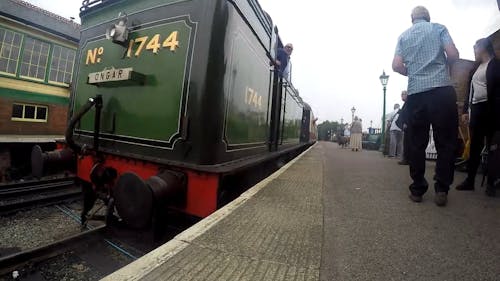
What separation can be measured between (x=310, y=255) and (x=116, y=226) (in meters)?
2.54

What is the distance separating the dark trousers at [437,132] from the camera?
2.74m

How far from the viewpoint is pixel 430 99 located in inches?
111

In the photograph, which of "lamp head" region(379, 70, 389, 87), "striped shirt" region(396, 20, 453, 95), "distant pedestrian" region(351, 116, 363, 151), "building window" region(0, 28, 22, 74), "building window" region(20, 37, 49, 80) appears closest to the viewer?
"striped shirt" region(396, 20, 453, 95)

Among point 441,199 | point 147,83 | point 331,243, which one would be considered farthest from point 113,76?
point 441,199

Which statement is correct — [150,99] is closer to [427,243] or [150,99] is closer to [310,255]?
[310,255]

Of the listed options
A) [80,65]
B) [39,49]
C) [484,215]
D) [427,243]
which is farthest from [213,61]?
[39,49]

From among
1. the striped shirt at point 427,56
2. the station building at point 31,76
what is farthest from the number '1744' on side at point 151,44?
the station building at point 31,76

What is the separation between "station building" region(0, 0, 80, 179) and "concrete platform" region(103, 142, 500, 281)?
30.9 ft

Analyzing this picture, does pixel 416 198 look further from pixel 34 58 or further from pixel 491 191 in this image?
pixel 34 58

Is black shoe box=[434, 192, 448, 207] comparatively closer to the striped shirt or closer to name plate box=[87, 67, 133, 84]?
the striped shirt

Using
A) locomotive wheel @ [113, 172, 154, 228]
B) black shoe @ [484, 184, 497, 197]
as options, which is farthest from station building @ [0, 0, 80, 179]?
black shoe @ [484, 184, 497, 197]

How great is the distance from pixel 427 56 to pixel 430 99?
42 centimetres

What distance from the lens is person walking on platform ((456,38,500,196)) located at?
3.47 meters

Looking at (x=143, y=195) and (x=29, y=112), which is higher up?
(x=29, y=112)
